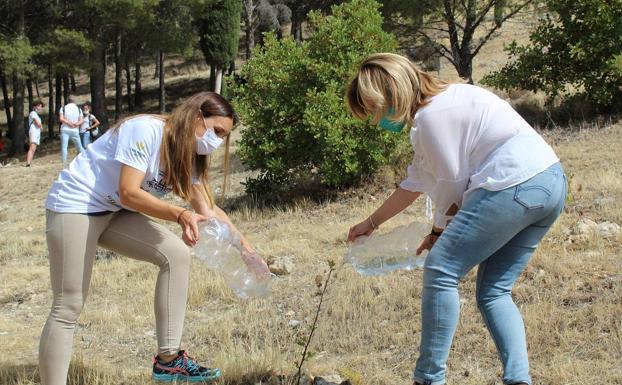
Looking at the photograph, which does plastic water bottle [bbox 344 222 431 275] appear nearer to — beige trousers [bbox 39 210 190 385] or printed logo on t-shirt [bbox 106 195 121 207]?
beige trousers [bbox 39 210 190 385]

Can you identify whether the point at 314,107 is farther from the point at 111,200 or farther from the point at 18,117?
the point at 18,117

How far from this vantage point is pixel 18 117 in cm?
2822

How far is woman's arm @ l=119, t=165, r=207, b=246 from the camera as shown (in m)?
3.34

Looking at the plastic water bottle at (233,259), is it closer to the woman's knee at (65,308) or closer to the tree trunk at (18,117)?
the woman's knee at (65,308)

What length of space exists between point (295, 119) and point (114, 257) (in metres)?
3.16

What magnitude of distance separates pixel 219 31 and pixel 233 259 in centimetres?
2822

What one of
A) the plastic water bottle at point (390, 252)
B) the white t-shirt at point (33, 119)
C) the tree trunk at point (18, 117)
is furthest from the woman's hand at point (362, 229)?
the tree trunk at point (18, 117)

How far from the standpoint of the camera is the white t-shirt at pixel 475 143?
2902 millimetres

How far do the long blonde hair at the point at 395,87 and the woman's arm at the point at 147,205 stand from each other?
38.9 inches

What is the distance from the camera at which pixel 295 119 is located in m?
9.93

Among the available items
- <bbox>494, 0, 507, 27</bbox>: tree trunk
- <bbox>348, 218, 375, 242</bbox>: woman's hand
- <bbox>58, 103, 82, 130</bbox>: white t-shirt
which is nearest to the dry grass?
<bbox>348, 218, 375, 242</bbox>: woman's hand

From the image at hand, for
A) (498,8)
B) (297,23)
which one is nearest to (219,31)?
(297,23)

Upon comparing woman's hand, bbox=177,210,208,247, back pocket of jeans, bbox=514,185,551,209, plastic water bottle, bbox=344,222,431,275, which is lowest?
plastic water bottle, bbox=344,222,431,275

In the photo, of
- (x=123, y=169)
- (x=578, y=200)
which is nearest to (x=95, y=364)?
(x=123, y=169)
